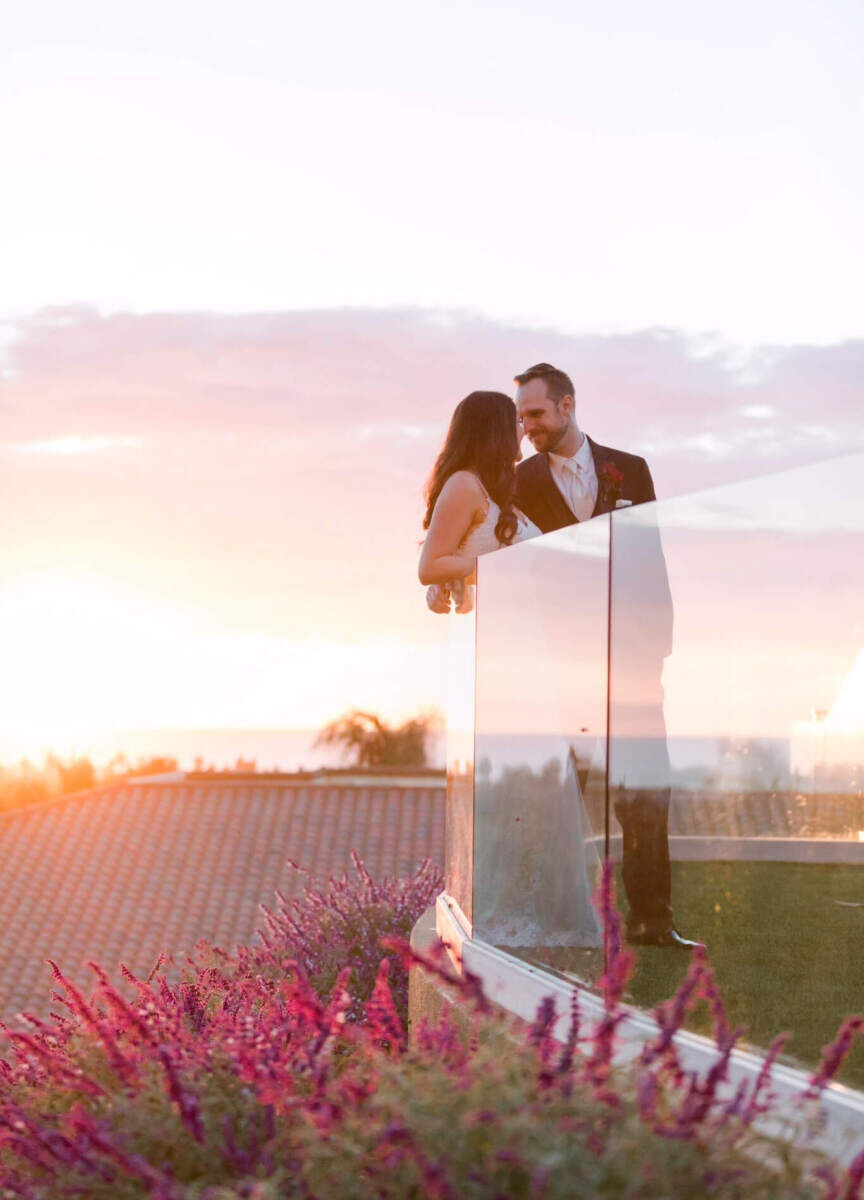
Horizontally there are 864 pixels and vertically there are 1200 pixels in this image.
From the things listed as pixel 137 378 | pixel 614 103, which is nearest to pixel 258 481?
pixel 137 378

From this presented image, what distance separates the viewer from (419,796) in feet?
119

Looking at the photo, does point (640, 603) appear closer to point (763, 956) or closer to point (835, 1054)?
point (763, 956)

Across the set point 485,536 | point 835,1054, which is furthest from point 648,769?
point 835,1054

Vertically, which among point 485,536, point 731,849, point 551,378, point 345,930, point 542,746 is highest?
point 551,378

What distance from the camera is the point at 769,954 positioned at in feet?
15.4

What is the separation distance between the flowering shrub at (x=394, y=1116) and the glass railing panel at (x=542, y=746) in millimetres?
1333

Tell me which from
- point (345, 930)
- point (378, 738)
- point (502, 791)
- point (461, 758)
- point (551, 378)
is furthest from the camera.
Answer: point (378, 738)

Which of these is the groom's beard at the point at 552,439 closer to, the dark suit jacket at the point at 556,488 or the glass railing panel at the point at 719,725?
the dark suit jacket at the point at 556,488

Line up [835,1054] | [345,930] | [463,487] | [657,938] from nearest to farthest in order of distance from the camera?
[835,1054]
[657,938]
[463,487]
[345,930]

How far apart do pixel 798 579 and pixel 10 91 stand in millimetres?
11420

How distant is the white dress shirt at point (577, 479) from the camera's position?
6453 mm

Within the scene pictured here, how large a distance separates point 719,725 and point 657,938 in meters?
0.61

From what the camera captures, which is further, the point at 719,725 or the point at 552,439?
the point at 552,439

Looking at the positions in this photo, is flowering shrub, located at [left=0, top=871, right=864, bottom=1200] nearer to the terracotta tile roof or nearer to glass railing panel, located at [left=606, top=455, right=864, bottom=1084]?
glass railing panel, located at [left=606, top=455, right=864, bottom=1084]
